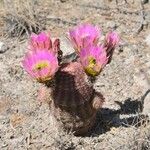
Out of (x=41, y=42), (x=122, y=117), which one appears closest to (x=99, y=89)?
(x=122, y=117)

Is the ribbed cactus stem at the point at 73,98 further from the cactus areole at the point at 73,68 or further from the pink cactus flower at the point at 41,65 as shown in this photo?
the pink cactus flower at the point at 41,65

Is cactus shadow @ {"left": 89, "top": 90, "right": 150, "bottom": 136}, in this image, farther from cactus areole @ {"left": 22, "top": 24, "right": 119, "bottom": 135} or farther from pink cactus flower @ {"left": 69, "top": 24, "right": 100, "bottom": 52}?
pink cactus flower @ {"left": 69, "top": 24, "right": 100, "bottom": 52}

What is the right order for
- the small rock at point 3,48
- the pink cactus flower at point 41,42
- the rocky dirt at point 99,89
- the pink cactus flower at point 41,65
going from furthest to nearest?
the small rock at point 3,48 → the rocky dirt at point 99,89 → the pink cactus flower at point 41,42 → the pink cactus flower at point 41,65

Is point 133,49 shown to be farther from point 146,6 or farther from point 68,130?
point 68,130

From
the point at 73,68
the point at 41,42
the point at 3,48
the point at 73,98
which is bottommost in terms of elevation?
the point at 3,48

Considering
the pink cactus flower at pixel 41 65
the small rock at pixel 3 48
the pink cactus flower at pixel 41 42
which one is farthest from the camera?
the small rock at pixel 3 48

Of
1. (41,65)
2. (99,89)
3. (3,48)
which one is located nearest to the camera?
(41,65)

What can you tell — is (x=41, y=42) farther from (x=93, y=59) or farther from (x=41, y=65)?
(x=93, y=59)

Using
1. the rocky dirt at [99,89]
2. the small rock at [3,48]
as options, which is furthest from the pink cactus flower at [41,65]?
the small rock at [3,48]
